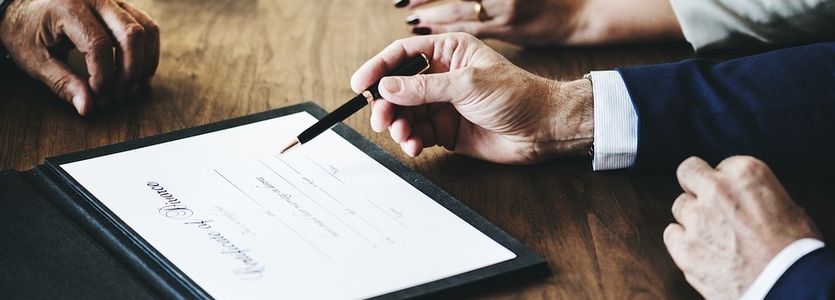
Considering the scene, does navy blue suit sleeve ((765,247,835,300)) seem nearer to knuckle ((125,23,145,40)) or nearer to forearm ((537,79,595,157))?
forearm ((537,79,595,157))

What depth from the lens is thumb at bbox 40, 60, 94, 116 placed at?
1.18m

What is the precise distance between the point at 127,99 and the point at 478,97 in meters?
0.53

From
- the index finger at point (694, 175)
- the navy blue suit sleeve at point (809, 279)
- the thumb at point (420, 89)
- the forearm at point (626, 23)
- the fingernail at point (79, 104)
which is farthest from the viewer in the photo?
the forearm at point (626, 23)

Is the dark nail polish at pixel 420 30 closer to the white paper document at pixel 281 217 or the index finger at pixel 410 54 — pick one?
the index finger at pixel 410 54

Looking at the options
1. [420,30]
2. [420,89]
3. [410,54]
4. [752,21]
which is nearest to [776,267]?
[420,89]

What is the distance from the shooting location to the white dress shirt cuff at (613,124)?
40.9 inches

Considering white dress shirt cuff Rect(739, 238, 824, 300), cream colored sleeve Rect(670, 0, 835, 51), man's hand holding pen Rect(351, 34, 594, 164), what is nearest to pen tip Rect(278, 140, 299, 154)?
man's hand holding pen Rect(351, 34, 594, 164)

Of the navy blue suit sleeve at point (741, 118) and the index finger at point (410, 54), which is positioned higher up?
the index finger at point (410, 54)

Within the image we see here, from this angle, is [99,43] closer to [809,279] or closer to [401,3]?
[401,3]

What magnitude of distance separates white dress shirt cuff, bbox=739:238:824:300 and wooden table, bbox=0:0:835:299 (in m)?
0.05

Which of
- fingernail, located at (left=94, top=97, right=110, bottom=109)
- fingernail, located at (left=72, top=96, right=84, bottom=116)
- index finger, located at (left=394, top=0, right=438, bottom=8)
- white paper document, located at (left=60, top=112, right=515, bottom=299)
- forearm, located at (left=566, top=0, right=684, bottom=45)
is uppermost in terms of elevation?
white paper document, located at (left=60, top=112, right=515, bottom=299)

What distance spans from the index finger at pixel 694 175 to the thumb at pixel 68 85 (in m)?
0.77

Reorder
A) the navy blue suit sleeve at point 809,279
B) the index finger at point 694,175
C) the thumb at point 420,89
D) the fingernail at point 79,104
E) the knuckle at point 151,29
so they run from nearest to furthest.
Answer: the navy blue suit sleeve at point 809,279
the index finger at point 694,175
the thumb at point 420,89
the fingernail at point 79,104
the knuckle at point 151,29

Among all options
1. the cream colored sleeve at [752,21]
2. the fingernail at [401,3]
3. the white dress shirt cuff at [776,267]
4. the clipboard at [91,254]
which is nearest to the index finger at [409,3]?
the fingernail at [401,3]
